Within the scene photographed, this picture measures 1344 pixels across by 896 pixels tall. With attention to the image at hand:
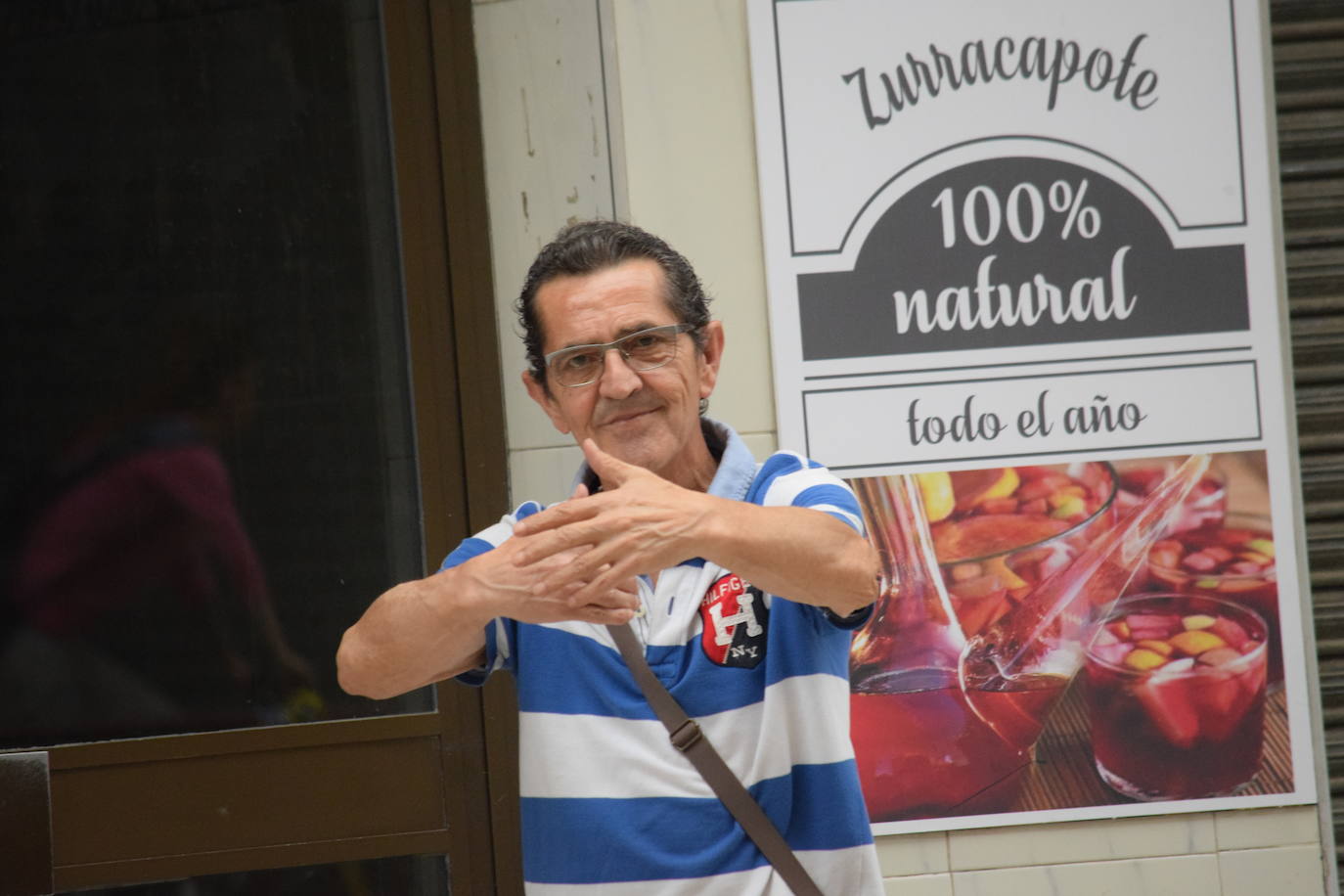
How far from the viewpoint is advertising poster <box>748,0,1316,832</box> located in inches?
103

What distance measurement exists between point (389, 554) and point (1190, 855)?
195cm

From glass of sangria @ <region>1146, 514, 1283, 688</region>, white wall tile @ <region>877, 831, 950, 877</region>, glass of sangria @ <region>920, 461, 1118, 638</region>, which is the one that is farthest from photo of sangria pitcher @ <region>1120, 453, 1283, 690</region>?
white wall tile @ <region>877, 831, 950, 877</region>

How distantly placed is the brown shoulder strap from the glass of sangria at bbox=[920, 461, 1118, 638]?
1.31 meters

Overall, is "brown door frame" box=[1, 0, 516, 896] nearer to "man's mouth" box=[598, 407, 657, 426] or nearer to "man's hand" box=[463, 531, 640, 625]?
"man's mouth" box=[598, 407, 657, 426]

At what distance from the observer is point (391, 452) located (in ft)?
8.96

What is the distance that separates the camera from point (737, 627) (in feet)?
4.86

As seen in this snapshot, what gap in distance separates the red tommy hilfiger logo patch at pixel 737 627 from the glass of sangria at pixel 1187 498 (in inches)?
57.9

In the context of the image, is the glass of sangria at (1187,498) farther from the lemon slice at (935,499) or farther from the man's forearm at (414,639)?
the man's forearm at (414,639)

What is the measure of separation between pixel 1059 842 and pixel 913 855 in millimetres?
333

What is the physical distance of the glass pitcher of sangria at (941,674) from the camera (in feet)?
8.56

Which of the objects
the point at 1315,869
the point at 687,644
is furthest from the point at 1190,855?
the point at 687,644

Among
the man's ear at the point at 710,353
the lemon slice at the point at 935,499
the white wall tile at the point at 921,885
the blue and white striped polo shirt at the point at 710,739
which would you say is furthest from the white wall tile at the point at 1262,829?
the man's ear at the point at 710,353

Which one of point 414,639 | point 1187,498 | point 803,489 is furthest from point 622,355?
point 1187,498

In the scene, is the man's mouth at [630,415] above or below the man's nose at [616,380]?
below
